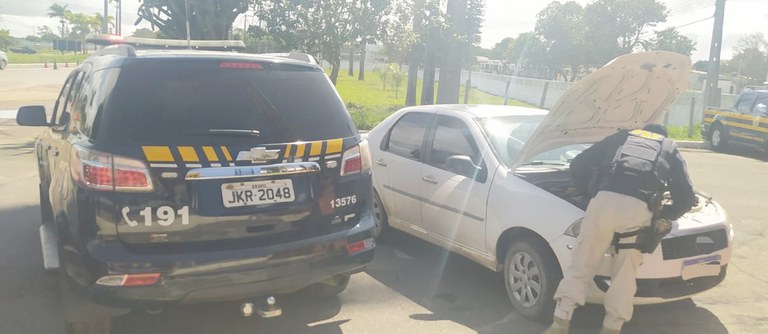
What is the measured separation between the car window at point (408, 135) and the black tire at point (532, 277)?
5.03ft

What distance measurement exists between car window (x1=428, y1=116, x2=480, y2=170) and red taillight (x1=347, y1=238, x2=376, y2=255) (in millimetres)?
1536

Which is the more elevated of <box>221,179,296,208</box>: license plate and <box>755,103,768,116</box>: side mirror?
<box>755,103,768,116</box>: side mirror

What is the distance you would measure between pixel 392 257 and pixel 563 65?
56.3 metres

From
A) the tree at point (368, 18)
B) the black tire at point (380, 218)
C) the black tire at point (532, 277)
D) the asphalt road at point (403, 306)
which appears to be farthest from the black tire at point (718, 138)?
the black tire at point (532, 277)

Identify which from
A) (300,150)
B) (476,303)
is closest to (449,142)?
(476,303)

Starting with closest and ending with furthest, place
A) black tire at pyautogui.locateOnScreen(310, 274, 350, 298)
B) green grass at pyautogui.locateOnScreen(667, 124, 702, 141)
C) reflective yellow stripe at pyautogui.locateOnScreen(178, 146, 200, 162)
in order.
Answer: reflective yellow stripe at pyautogui.locateOnScreen(178, 146, 200, 162), black tire at pyautogui.locateOnScreen(310, 274, 350, 298), green grass at pyautogui.locateOnScreen(667, 124, 702, 141)

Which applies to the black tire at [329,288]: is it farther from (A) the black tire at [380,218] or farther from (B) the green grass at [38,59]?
(B) the green grass at [38,59]

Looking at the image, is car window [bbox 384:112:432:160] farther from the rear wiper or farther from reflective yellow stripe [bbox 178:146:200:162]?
reflective yellow stripe [bbox 178:146:200:162]

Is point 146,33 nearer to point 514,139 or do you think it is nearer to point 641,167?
point 514,139

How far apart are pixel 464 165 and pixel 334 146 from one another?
1.49 m

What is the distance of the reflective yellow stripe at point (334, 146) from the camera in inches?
138

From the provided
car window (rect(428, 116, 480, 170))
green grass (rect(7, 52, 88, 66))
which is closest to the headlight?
car window (rect(428, 116, 480, 170))

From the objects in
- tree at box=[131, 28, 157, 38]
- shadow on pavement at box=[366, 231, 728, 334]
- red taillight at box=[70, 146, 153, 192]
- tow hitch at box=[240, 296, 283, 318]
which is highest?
tree at box=[131, 28, 157, 38]

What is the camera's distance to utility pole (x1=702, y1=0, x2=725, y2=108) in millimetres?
20108
